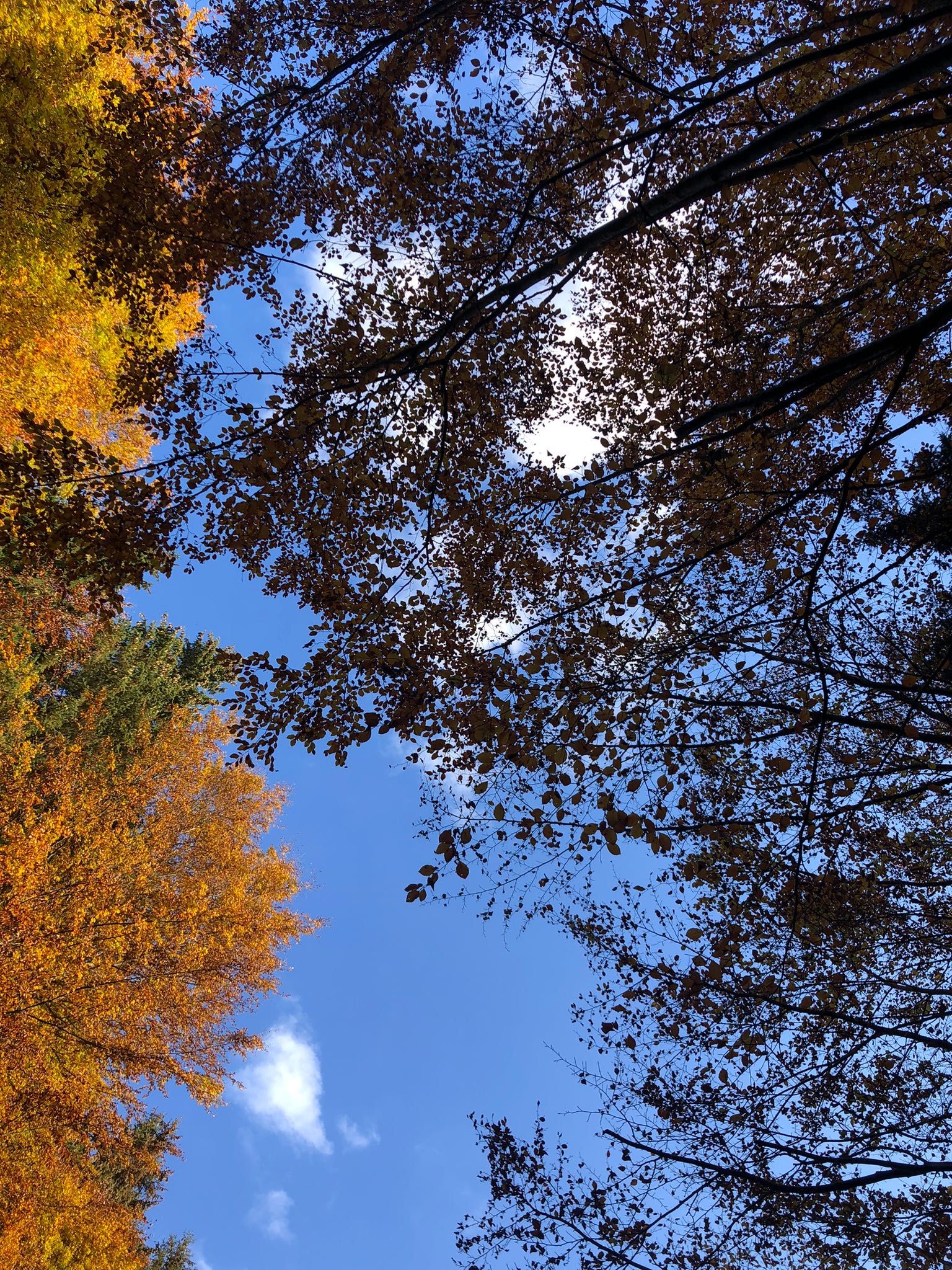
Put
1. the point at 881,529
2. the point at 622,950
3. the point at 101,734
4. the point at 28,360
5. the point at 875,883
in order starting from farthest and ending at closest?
the point at 101,734, the point at 28,360, the point at 881,529, the point at 622,950, the point at 875,883

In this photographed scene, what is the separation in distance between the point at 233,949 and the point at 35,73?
16.1 metres

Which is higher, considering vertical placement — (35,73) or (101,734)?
(35,73)

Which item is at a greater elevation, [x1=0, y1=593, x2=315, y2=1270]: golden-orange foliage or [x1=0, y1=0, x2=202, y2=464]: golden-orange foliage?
[x1=0, y1=0, x2=202, y2=464]: golden-orange foliage

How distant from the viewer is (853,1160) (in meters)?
4.98

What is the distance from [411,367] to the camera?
13.8 ft

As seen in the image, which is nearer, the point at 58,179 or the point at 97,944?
the point at 58,179

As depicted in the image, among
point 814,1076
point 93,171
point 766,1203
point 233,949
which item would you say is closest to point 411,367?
point 814,1076

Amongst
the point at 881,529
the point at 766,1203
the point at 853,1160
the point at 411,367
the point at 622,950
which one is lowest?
the point at 766,1203

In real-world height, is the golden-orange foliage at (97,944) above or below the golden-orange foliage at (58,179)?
below

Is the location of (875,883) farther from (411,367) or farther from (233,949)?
(233,949)

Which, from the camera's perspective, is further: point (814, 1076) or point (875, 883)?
point (875, 883)

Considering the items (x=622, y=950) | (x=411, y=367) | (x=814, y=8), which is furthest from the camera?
(x=622, y=950)

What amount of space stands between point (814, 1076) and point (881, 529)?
656cm

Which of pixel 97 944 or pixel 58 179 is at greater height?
pixel 58 179
